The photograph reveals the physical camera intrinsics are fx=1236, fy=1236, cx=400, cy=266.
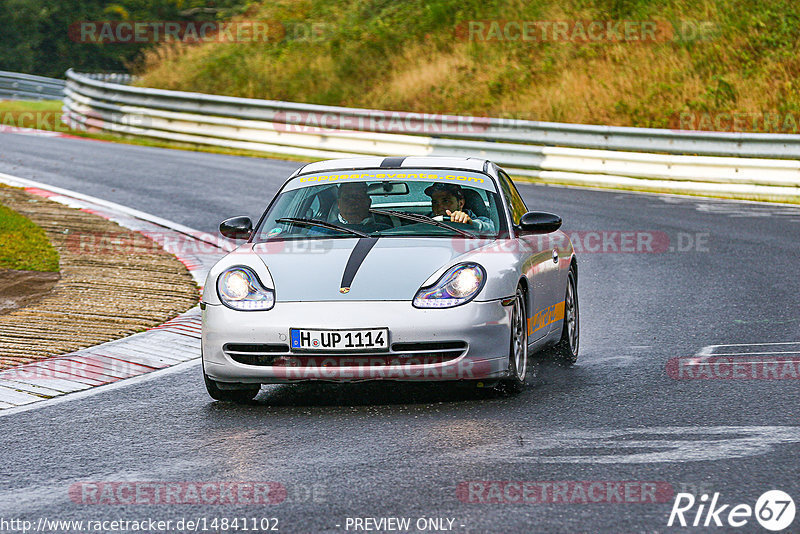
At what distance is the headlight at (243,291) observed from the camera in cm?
700

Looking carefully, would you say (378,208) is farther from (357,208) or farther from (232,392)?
(232,392)

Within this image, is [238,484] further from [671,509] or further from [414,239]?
[414,239]

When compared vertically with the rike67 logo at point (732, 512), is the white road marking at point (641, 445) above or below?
below

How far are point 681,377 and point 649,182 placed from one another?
12.7 m

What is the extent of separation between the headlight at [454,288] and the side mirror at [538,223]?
89 cm

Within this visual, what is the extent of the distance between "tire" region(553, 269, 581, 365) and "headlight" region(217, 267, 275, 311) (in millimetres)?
2422

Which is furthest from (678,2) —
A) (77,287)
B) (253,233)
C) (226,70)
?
(253,233)

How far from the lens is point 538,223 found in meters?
7.89

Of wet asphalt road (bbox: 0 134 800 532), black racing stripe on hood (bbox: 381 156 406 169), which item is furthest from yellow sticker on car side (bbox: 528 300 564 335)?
black racing stripe on hood (bbox: 381 156 406 169)

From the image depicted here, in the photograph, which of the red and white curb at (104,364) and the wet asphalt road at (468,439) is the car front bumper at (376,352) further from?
the red and white curb at (104,364)

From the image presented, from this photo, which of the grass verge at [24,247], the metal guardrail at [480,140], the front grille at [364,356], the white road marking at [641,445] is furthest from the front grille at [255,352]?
the metal guardrail at [480,140]

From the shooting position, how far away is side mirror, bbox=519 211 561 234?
789 centimetres

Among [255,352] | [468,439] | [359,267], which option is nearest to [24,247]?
[255,352]

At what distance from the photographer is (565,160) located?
21000mm
